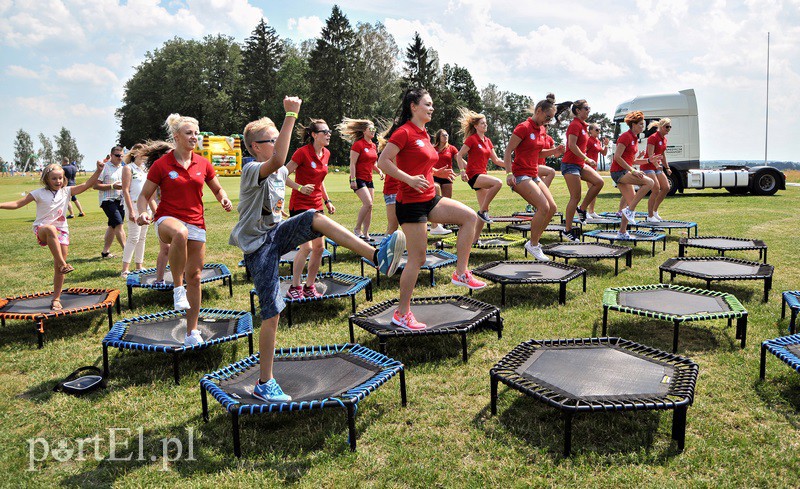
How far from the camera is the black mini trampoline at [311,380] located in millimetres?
2844

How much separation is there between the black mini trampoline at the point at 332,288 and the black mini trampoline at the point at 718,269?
333cm

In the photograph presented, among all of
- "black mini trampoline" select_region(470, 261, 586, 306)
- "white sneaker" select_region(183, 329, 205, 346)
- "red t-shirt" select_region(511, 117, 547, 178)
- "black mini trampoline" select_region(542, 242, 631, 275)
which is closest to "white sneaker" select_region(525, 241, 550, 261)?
"black mini trampoline" select_region(542, 242, 631, 275)

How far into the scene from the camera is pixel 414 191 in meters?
4.17

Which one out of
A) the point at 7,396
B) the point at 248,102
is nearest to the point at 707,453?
the point at 7,396

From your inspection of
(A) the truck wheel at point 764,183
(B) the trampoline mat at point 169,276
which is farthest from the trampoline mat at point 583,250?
(A) the truck wheel at point 764,183

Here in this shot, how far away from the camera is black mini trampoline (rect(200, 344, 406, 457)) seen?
284 cm

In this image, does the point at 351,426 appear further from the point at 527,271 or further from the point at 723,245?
the point at 723,245

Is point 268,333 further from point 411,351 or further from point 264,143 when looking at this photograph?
point 411,351

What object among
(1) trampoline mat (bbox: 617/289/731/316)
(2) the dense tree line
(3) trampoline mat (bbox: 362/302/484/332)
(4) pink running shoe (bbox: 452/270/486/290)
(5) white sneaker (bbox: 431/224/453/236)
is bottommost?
(3) trampoline mat (bbox: 362/302/484/332)

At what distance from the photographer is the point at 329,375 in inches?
133

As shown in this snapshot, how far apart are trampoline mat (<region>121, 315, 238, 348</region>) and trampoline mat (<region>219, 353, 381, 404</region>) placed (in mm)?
808

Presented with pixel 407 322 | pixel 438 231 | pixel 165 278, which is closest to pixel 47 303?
pixel 165 278

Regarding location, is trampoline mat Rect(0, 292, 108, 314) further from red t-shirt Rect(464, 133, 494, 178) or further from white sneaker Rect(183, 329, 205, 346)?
red t-shirt Rect(464, 133, 494, 178)

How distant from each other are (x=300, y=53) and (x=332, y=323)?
206ft
